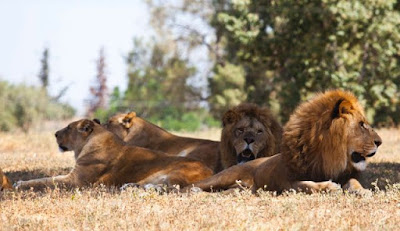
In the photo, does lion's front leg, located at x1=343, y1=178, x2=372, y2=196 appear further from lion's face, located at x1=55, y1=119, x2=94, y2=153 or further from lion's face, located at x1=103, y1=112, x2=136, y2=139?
lion's face, located at x1=103, y1=112, x2=136, y2=139

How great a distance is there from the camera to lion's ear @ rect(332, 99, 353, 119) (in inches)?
287

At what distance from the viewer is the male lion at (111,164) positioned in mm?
8969

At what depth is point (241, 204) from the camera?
6.70m

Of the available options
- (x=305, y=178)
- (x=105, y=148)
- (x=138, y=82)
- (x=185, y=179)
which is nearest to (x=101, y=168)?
(x=105, y=148)

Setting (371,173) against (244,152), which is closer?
(244,152)

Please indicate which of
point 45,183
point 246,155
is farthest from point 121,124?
point 246,155

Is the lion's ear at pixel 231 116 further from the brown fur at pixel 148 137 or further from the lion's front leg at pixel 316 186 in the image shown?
the lion's front leg at pixel 316 186

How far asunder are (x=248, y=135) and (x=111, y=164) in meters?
1.73

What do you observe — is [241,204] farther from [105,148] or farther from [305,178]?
[105,148]

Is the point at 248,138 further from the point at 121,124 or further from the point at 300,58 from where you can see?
the point at 300,58

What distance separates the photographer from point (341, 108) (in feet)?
23.9

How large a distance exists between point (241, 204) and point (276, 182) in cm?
107

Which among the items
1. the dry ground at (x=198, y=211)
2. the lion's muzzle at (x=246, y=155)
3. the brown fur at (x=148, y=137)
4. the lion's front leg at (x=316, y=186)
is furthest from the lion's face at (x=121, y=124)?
the lion's front leg at (x=316, y=186)

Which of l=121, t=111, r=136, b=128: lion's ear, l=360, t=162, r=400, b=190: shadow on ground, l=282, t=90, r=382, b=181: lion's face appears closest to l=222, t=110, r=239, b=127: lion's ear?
l=360, t=162, r=400, b=190: shadow on ground
